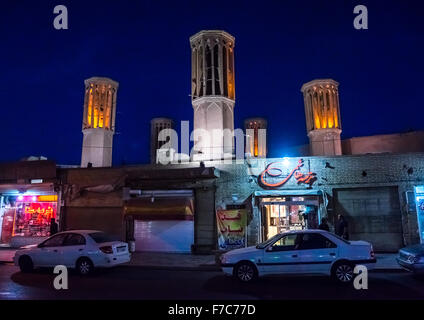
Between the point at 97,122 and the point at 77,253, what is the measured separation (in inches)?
667

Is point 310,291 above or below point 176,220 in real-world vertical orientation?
below

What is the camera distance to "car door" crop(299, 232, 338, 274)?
364 inches

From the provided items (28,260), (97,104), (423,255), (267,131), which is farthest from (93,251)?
(267,131)

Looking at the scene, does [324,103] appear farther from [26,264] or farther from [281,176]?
[26,264]

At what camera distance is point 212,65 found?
2159 cm

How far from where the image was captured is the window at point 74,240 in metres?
11.5

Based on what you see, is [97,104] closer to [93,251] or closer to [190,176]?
[190,176]

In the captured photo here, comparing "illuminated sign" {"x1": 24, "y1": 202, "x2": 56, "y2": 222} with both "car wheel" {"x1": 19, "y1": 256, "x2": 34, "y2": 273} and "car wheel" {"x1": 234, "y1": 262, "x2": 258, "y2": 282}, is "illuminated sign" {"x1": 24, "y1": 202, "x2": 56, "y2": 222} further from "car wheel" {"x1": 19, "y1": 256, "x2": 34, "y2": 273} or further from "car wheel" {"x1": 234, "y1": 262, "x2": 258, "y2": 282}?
"car wheel" {"x1": 234, "y1": 262, "x2": 258, "y2": 282}

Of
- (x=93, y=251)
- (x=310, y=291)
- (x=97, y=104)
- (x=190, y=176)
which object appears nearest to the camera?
(x=310, y=291)

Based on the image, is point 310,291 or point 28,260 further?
point 28,260

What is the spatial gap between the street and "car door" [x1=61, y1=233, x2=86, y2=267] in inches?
20.6

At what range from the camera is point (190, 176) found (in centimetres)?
1661

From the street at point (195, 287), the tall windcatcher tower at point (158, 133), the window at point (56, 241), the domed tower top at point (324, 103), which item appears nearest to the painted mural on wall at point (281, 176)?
the street at point (195, 287)
